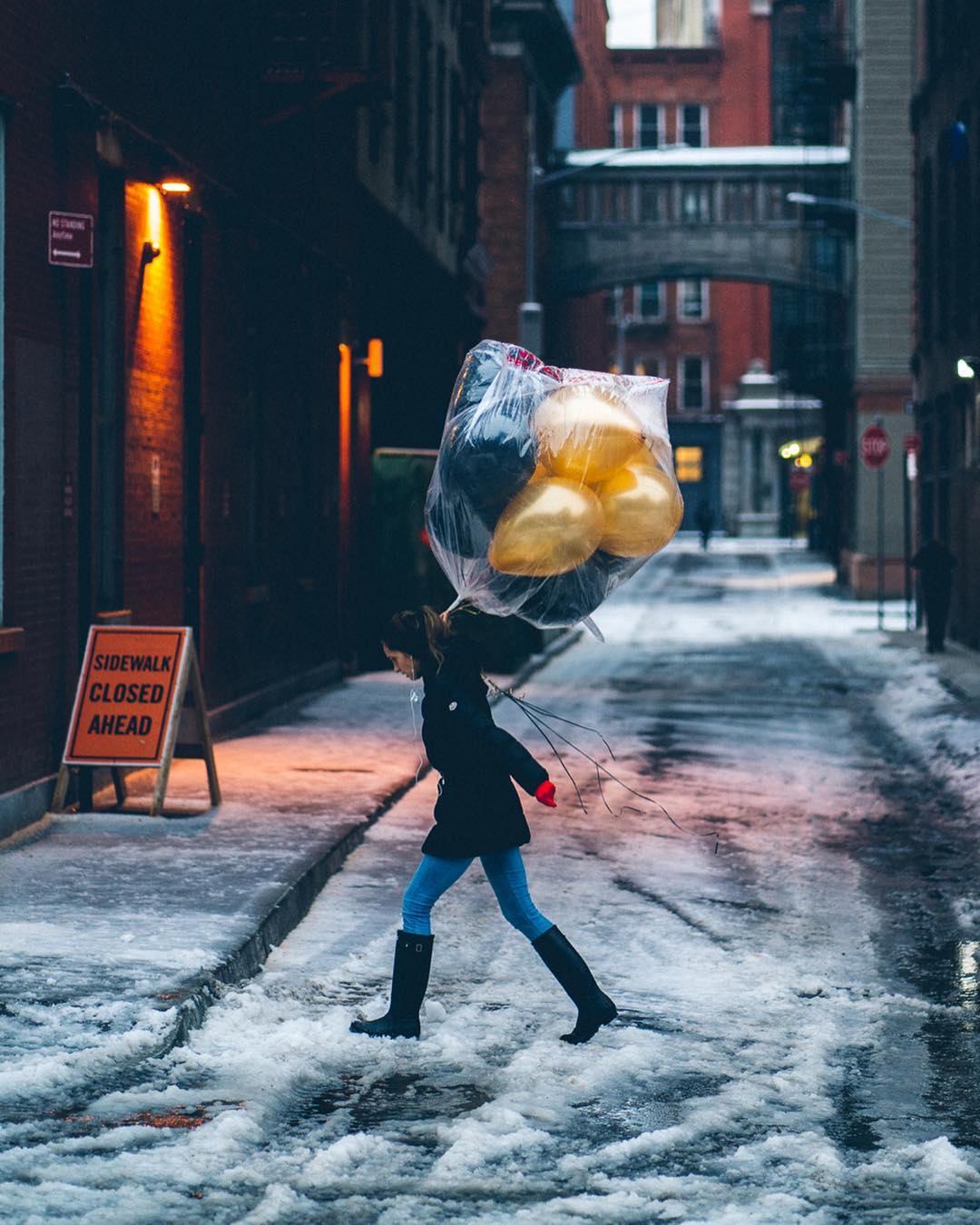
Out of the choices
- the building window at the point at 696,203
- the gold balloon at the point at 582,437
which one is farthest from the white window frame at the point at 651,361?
the gold balloon at the point at 582,437

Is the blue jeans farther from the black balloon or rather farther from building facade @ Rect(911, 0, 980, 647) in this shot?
building facade @ Rect(911, 0, 980, 647)

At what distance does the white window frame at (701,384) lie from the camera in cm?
9262

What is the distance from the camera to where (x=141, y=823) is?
450 inches

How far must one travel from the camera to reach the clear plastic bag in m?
5.46

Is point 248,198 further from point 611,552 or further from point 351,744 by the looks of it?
point 611,552

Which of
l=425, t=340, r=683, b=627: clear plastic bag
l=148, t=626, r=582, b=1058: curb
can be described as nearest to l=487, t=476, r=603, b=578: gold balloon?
l=425, t=340, r=683, b=627: clear plastic bag

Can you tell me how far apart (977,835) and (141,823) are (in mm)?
5064

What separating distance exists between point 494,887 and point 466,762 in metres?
0.48

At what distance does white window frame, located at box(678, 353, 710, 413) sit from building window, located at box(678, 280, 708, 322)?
173 centimetres

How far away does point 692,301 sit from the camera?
3634 inches

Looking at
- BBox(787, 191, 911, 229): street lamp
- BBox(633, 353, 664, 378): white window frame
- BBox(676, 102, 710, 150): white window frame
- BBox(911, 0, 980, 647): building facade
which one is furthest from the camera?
BBox(676, 102, 710, 150): white window frame

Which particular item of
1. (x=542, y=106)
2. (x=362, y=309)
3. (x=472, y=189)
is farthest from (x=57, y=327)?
(x=542, y=106)

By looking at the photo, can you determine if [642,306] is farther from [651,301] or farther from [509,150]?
[509,150]

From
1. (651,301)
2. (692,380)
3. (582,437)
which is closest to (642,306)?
(651,301)
